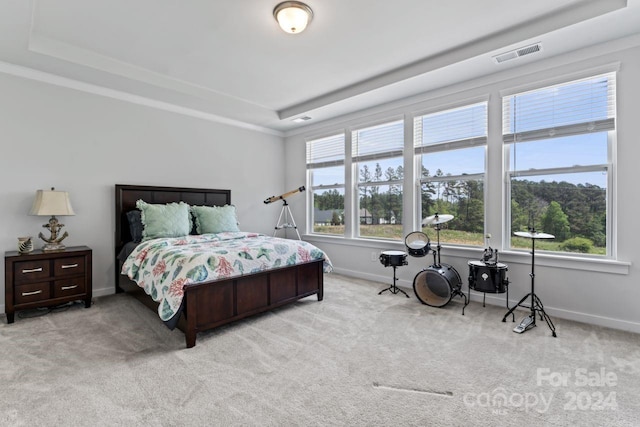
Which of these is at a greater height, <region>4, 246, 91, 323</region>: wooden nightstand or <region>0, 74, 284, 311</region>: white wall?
<region>0, 74, 284, 311</region>: white wall

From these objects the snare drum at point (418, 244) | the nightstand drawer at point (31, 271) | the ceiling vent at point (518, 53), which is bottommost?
the nightstand drawer at point (31, 271)

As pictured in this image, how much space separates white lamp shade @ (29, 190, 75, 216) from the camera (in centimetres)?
326

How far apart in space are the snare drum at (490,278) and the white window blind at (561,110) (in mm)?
1496

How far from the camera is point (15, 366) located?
2201 millimetres

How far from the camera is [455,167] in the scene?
13.2 ft

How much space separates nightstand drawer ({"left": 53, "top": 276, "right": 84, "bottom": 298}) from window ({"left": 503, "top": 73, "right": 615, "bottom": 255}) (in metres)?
4.85

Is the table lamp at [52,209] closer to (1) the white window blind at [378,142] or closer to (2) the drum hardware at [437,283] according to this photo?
(1) the white window blind at [378,142]

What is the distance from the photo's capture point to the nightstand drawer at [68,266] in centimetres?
326

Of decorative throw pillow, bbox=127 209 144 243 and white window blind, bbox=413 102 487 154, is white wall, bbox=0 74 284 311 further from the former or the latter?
white window blind, bbox=413 102 487 154

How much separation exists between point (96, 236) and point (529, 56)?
17.6ft

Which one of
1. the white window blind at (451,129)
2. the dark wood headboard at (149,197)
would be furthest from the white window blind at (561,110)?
the dark wood headboard at (149,197)

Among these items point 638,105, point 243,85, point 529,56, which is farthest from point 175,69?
point 638,105

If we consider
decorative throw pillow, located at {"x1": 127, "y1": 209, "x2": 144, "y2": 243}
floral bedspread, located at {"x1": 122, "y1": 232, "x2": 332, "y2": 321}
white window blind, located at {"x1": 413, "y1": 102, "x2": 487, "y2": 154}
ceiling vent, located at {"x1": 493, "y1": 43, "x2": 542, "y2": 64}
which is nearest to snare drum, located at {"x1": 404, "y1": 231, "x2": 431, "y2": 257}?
floral bedspread, located at {"x1": 122, "y1": 232, "x2": 332, "y2": 321}

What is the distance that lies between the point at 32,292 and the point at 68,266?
1.19 ft
